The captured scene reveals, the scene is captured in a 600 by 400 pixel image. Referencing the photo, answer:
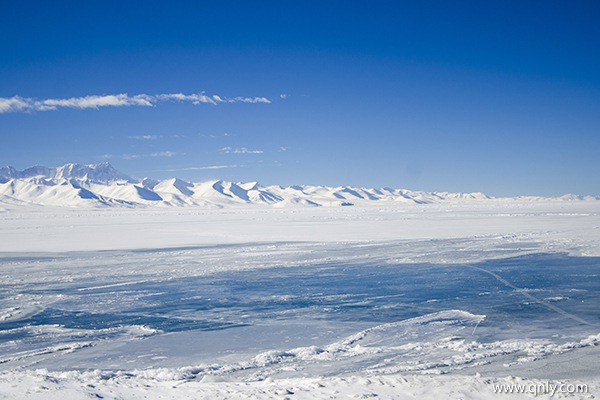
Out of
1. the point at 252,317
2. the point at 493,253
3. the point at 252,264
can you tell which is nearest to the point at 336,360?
the point at 252,317

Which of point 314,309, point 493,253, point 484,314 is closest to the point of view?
point 484,314

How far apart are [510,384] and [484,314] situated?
4.35m

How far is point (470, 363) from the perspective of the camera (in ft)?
23.0

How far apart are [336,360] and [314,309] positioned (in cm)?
353

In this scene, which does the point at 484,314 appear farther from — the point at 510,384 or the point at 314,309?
the point at 510,384

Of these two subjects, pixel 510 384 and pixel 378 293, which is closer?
pixel 510 384

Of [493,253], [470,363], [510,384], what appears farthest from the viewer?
[493,253]

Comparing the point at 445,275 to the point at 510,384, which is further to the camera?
the point at 445,275

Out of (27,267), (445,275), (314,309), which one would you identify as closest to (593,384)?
(314,309)

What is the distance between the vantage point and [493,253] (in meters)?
20.2

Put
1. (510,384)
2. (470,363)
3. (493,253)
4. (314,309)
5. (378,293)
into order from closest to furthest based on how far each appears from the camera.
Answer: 1. (510,384)
2. (470,363)
3. (314,309)
4. (378,293)
5. (493,253)

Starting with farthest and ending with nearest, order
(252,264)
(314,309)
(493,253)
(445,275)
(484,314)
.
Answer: (493,253) → (252,264) → (445,275) → (314,309) → (484,314)

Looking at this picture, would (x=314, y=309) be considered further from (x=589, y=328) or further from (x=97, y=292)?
(x=97, y=292)

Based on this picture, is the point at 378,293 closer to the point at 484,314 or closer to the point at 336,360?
the point at 484,314
